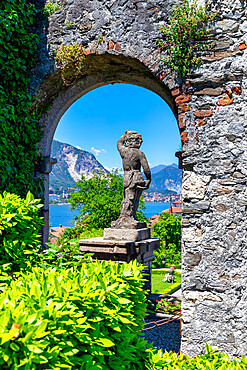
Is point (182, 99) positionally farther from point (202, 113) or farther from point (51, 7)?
point (51, 7)

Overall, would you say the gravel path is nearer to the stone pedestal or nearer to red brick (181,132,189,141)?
the stone pedestal

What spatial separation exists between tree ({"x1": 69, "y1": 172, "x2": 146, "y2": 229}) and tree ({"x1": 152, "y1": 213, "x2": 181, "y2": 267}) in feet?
13.8

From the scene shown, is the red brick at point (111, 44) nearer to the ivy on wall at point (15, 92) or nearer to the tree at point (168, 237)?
the ivy on wall at point (15, 92)

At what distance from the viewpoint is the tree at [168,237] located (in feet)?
55.0

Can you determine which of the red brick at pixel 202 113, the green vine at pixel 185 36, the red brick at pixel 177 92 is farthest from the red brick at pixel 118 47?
the red brick at pixel 202 113

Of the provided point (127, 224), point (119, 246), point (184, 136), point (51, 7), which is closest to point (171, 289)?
point (127, 224)

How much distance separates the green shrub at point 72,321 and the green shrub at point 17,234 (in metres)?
0.46

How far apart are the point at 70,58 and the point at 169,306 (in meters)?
4.29

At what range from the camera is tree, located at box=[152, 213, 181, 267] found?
16766 millimetres

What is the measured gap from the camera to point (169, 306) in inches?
214

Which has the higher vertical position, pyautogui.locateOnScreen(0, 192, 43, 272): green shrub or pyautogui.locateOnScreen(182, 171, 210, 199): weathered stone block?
pyautogui.locateOnScreen(182, 171, 210, 199): weathered stone block

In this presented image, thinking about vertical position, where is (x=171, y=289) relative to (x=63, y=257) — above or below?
below

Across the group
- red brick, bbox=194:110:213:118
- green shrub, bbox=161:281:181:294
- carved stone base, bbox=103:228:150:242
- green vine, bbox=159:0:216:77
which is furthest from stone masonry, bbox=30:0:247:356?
green shrub, bbox=161:281:181:294

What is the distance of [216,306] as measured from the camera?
340 centimetres
